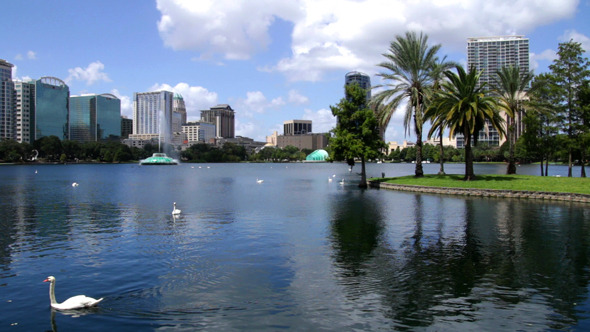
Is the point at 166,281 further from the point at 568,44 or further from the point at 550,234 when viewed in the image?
the point at 568,44

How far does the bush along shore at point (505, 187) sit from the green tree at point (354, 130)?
5.33 metres

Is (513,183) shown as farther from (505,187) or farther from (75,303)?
(75,303)

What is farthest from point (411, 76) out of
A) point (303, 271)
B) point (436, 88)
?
point (303, 271)

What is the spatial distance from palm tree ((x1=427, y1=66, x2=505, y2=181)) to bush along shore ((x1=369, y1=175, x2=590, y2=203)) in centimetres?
310

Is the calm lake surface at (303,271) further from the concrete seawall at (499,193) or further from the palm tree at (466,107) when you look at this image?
the palm tree at (466,107)

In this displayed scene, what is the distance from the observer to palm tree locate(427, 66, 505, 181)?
42781 millimetres

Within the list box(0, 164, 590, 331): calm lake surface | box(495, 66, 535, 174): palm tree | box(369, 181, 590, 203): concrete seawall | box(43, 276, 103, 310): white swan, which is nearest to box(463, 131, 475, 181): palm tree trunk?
box(369, 181, 590, 203): concrete seawall

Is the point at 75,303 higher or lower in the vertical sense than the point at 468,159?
lower

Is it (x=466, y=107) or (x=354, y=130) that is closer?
(x=466, y=107)

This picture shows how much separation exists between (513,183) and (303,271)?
112 feet

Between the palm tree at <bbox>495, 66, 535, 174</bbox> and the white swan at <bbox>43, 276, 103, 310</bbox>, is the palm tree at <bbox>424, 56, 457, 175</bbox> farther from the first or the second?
the white swan at <bbox>43, 276, 103, 310</bbox>

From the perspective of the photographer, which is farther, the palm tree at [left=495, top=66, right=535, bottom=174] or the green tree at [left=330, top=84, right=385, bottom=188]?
the palm tree at [left=495, top=66, right=535, bottom=174]

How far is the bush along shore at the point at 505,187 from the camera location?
36906mm

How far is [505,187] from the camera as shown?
133ft
